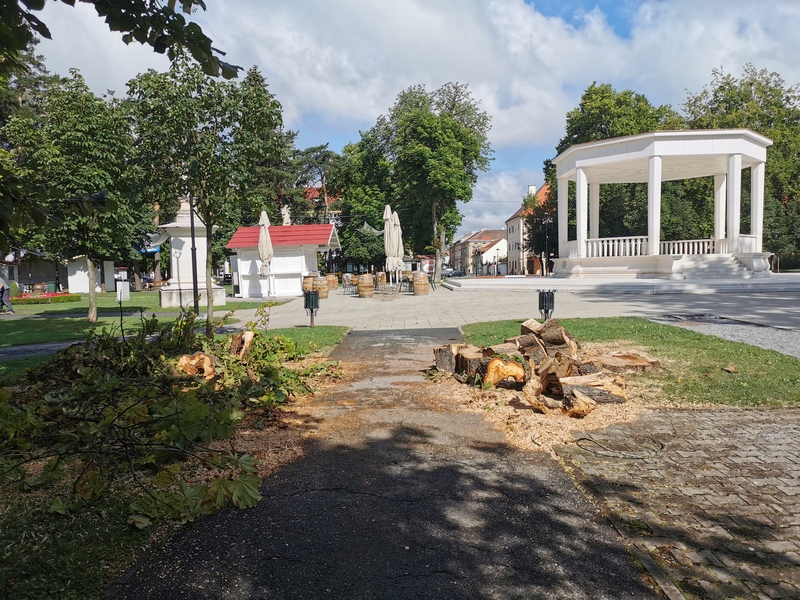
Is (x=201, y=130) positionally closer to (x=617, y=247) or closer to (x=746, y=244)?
(x=617, y=247)

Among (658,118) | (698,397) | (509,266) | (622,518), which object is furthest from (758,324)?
(509,266)

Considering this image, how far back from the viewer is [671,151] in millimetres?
25422

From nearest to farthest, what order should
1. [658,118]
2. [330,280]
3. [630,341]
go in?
[630,341]
[330,280]
[658,118]

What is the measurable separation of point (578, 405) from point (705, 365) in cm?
302

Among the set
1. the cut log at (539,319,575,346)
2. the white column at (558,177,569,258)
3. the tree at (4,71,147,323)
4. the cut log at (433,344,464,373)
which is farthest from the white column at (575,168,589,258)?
the cut log at (433,344,464,373)

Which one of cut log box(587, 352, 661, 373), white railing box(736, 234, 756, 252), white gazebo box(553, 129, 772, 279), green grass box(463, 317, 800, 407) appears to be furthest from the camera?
white railing box(736, 234, 756, 252)

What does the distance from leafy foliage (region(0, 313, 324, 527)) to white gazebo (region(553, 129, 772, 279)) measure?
924 inches

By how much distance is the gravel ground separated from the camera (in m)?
8.58

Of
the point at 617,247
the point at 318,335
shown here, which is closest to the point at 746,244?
the point at 617,247

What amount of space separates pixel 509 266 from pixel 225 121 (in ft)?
282

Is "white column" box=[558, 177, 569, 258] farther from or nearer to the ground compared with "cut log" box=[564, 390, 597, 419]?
farther from the ground

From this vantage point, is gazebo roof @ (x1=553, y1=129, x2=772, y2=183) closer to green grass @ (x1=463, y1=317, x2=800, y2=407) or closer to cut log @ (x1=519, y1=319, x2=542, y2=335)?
green grass @ (x1=463, y1=317, x2=800, y2=407)

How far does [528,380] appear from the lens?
633 centimetres

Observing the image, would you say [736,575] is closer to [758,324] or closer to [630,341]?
[630,341]
